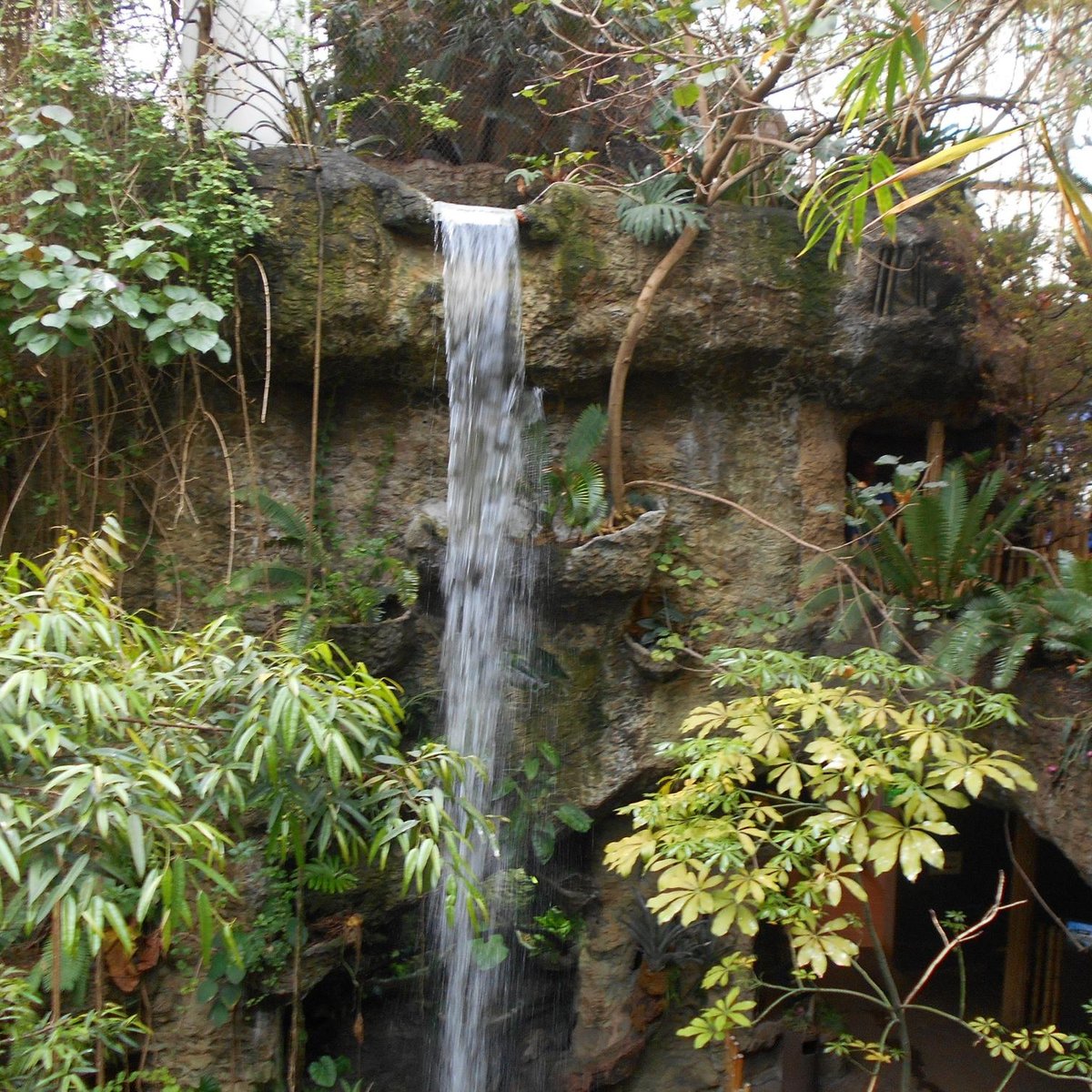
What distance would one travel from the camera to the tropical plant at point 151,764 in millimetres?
2859

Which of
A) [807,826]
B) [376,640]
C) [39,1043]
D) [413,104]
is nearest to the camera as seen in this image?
[39,1043]

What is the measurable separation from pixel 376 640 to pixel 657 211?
298 centimetres

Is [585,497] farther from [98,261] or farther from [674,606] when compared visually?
[98,261]

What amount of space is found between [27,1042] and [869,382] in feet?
18.3

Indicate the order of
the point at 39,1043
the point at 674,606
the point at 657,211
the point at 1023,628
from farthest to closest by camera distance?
the point at 674,606 < the point at 657,211 < the point at 1023,628 < the point at 39,1043

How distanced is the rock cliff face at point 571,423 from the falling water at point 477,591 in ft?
0.42

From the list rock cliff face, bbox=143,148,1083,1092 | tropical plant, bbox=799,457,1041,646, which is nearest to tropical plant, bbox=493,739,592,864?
rock cliff face, bbox=143,148,1083,1092

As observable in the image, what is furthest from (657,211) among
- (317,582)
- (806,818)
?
(806,818)

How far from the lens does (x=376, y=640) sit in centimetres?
550

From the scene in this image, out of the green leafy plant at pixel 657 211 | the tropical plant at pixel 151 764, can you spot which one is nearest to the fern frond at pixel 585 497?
the green leafy plant at pixel 657 211

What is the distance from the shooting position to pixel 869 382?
6402 millimetres

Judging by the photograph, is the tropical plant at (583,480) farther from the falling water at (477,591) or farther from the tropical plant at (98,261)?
the tropical plant at (98,261)

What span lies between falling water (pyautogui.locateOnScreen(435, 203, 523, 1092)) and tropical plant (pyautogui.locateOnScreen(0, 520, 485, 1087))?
167cm

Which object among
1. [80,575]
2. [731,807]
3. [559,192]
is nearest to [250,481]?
[80,575]
